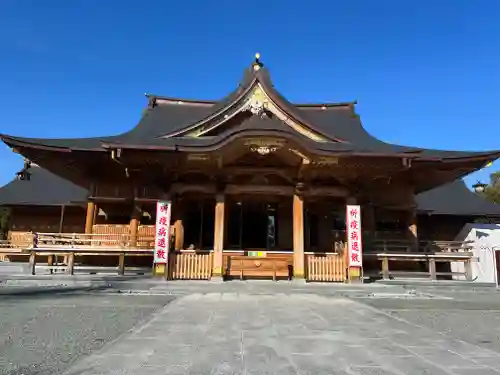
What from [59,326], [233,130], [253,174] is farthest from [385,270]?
[59,326]

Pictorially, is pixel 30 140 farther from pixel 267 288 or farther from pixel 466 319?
pixel 466 319

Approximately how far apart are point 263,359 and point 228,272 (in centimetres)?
864

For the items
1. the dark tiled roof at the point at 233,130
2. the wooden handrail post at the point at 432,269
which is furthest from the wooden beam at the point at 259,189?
the wooden handrail post at the point at 432,269

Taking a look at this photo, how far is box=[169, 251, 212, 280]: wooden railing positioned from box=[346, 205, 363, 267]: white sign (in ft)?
15.9

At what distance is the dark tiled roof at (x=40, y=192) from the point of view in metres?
19.8

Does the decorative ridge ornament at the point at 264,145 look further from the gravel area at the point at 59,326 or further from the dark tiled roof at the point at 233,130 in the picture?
the gravel area at the point at 59,326

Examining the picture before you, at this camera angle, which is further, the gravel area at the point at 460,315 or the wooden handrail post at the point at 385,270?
the wooden handrail post at the point at 385,270

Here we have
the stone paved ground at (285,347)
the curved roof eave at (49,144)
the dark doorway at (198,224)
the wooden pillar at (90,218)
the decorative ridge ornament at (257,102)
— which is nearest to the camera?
the stone paved ground at (285,347)

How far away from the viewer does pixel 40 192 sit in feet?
70.3

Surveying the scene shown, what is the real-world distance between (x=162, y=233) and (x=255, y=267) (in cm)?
340

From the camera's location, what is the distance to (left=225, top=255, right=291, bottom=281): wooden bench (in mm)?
12000

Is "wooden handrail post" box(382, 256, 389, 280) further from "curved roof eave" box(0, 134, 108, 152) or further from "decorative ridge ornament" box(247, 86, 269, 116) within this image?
"curved roof eave" box(0, 134, 108, 152)

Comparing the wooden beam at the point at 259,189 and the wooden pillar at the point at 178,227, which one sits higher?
the wooden beam at the point at 259,189

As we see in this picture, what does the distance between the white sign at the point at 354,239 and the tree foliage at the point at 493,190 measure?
28.5m
